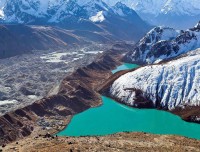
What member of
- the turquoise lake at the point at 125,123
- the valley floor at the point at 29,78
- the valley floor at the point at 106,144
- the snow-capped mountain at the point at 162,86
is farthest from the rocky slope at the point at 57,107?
the valley floor at the point at 106,144

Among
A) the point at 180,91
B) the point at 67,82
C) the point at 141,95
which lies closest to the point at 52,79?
the point at 67,82

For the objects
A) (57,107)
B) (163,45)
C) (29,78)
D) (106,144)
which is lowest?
(57,107)

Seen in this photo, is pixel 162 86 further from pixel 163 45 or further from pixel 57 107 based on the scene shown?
pixel 163 45

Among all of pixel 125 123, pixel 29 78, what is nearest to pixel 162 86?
pixel 125 123

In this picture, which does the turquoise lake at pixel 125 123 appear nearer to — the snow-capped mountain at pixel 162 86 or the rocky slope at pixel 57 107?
the snow-capped mountain at pixel 162 86

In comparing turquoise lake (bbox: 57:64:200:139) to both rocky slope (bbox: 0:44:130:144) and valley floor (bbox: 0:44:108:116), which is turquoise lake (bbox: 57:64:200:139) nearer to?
rocky slope (bbox: 0:44:130:144)

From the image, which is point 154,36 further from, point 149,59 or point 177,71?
point 177,71
